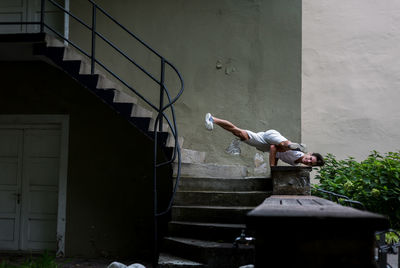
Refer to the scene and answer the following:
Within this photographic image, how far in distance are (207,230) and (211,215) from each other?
0.99 feet

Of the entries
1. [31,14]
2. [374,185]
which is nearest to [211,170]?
[374,185]

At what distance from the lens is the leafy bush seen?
7.77 meters

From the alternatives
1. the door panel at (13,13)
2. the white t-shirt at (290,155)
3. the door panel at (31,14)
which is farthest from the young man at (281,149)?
the door panel at (13,13)

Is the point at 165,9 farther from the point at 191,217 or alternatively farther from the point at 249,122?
the point at 191,217

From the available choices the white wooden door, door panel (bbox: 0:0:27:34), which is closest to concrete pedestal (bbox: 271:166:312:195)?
the white wooden door

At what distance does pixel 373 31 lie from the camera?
1045 centimetres

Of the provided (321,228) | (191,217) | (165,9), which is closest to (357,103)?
(165,9)

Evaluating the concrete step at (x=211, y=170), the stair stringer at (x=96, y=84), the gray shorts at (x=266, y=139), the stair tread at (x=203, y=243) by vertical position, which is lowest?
the stair tread at (x=203, y=243)

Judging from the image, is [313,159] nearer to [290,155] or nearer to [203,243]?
[290,155]

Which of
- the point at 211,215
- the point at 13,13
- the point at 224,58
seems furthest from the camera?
the point at 13,13

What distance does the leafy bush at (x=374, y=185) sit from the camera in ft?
25.5

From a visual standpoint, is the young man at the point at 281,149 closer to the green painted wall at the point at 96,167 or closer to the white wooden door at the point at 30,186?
the green painted wall at the point at 96,167

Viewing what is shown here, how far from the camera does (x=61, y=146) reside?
352 inches

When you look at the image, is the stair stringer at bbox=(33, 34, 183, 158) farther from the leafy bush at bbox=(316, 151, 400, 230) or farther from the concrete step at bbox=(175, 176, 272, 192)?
the leafy bush at bbox=(316, 151, 400, 230)
